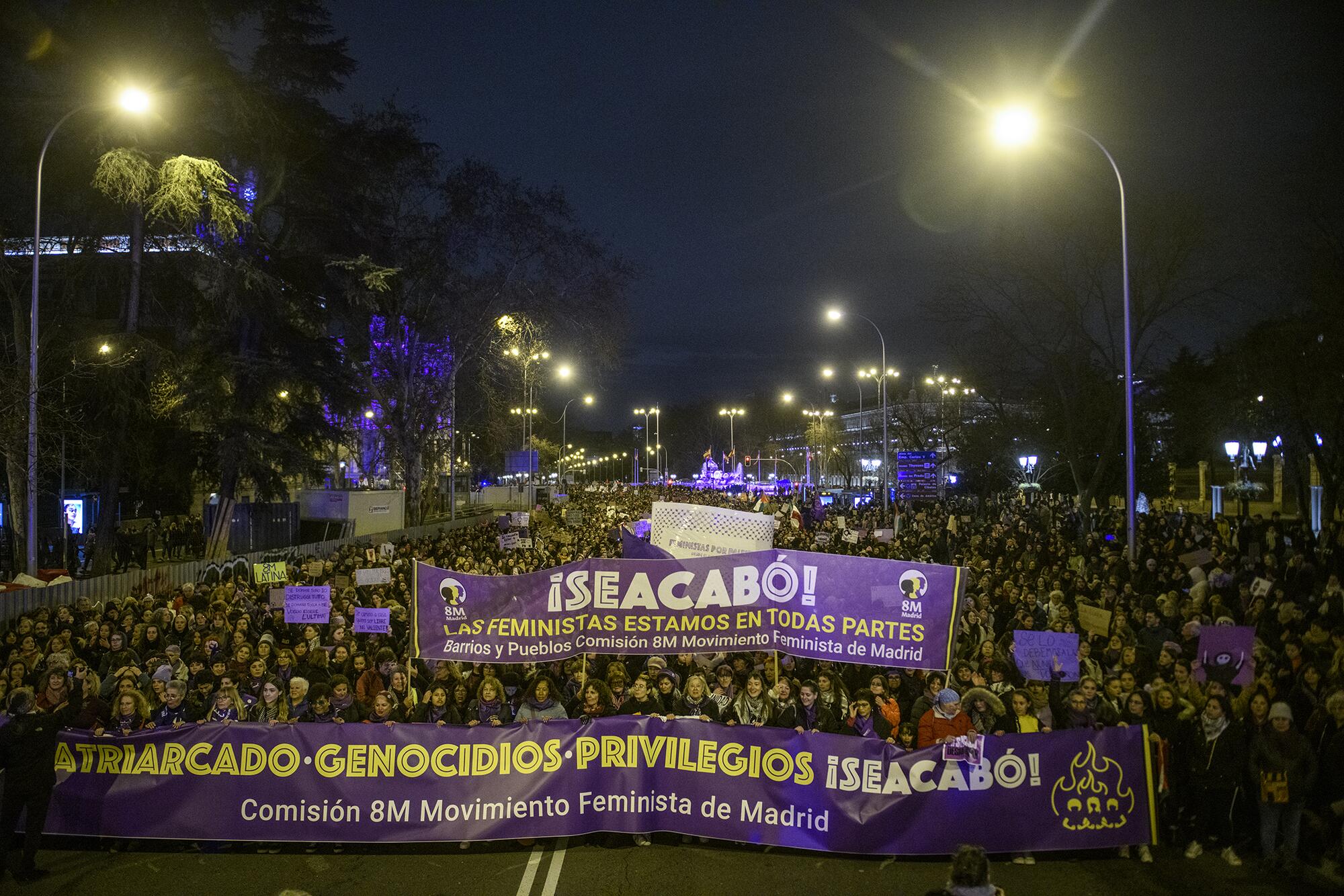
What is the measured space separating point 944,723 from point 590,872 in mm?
2903

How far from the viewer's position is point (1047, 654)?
912 cm

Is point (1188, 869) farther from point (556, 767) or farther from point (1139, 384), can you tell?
point (1139, 384)

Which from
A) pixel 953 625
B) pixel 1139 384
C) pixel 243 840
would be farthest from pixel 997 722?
pixel 1139 384

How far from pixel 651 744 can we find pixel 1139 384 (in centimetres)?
3210

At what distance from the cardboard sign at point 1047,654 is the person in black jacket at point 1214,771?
6.10ft

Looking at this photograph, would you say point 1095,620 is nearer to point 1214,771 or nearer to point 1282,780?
point 1214,771

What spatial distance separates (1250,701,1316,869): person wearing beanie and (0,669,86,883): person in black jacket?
8765 millimetres

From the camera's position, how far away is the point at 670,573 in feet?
26.0

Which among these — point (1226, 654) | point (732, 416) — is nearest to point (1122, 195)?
point (1226, 654)

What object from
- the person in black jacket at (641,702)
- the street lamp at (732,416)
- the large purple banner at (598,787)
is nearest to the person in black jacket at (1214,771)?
the large purple banner at (598,787)

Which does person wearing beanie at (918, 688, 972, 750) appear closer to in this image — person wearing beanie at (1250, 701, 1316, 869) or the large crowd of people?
the large crowd of people

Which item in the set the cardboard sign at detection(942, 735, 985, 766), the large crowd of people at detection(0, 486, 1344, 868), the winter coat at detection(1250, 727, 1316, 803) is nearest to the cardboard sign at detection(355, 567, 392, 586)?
the large crowd of people at detection(0, 486, 1344, 868)

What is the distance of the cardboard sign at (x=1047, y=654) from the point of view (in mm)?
9102

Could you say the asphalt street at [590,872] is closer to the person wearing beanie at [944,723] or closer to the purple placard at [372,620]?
the person wearing beanie at [944,723]
